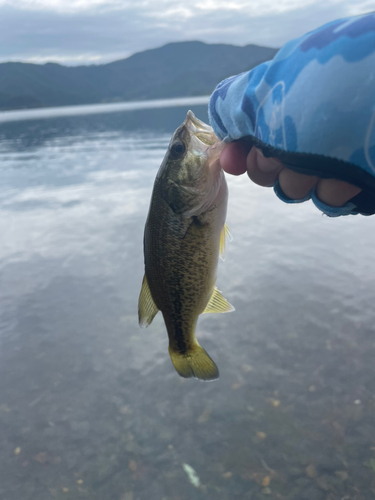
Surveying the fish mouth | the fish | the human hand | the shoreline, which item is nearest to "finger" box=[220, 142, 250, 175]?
the human hand

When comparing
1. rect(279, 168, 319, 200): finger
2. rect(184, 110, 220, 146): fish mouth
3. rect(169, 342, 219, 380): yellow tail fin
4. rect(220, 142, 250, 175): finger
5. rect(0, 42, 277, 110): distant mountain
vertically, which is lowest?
rect(169, 342, 219, 380): yellow tail fin

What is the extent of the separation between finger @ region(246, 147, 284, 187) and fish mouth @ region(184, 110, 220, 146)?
1.27ft

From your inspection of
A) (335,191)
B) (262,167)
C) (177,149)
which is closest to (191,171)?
(177,149)

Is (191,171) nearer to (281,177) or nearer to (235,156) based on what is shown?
(235,156)

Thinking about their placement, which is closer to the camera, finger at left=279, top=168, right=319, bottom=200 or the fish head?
finger at left=279, top=168, right=319, bottom=200

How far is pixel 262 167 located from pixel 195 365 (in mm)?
1295

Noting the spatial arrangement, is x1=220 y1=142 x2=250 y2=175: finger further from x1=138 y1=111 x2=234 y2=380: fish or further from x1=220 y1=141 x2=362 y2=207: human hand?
x1=138 y1=111 x2=234 y2=380: fish

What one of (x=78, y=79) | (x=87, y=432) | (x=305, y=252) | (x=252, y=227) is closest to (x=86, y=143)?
(x=252, y=227)

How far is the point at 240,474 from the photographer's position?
9.98ft

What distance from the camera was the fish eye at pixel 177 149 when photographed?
204 centimetres

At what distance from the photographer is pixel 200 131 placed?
208 centimetres

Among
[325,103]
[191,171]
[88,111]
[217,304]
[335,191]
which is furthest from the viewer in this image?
[88,111]

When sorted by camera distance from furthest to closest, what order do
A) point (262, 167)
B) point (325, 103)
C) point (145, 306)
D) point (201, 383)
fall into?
1. point (201, 383)
2. point (145, 306)
3. point (262, 167)
4. point (325, 103)

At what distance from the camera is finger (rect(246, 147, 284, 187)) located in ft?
5.46
